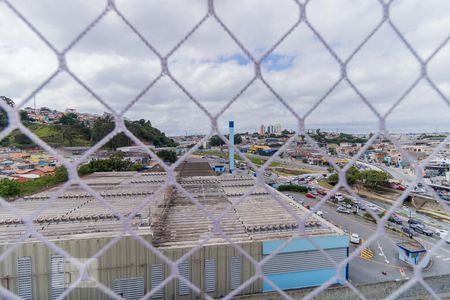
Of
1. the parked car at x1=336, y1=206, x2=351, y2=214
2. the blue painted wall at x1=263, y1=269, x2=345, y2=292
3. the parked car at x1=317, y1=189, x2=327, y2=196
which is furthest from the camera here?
the parked car at x1=317, y1=189, x2=327, y2=196

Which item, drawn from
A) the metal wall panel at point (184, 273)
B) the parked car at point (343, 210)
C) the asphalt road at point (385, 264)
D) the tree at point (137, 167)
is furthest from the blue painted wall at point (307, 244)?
the tree at point (137, 167)

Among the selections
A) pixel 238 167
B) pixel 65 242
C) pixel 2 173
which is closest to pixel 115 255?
pixel 65 242

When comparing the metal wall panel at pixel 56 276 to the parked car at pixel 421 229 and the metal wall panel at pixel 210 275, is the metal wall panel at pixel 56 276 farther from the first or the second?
the parked car at pixel 421 229

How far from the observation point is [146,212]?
2.83 metres

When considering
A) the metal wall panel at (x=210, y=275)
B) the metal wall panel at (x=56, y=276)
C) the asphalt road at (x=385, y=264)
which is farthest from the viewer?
the asphalt road at (x=385, y=264)

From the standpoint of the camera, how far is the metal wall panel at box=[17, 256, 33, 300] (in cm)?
195

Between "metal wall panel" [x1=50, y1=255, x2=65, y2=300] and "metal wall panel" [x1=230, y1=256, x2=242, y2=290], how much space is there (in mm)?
1253

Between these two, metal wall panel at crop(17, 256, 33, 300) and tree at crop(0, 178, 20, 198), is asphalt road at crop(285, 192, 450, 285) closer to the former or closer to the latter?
metal wall panel at crop(17, 256, 33, 300)

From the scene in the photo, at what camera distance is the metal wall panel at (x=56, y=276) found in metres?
1.91

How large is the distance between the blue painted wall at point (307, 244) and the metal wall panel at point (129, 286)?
102cm

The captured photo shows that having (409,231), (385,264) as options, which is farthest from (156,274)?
(409,231)

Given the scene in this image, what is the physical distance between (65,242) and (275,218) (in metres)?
1.87

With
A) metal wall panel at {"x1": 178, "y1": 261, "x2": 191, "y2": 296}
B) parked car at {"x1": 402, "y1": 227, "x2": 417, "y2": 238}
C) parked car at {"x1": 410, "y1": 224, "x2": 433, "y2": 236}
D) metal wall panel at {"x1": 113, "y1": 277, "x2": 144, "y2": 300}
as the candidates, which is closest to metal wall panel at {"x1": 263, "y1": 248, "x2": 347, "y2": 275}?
metal wall panel at {"x1": 178, "y1": 261, "x2": 191, "y2": 296}

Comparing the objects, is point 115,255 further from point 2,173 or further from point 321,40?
point 2,173
